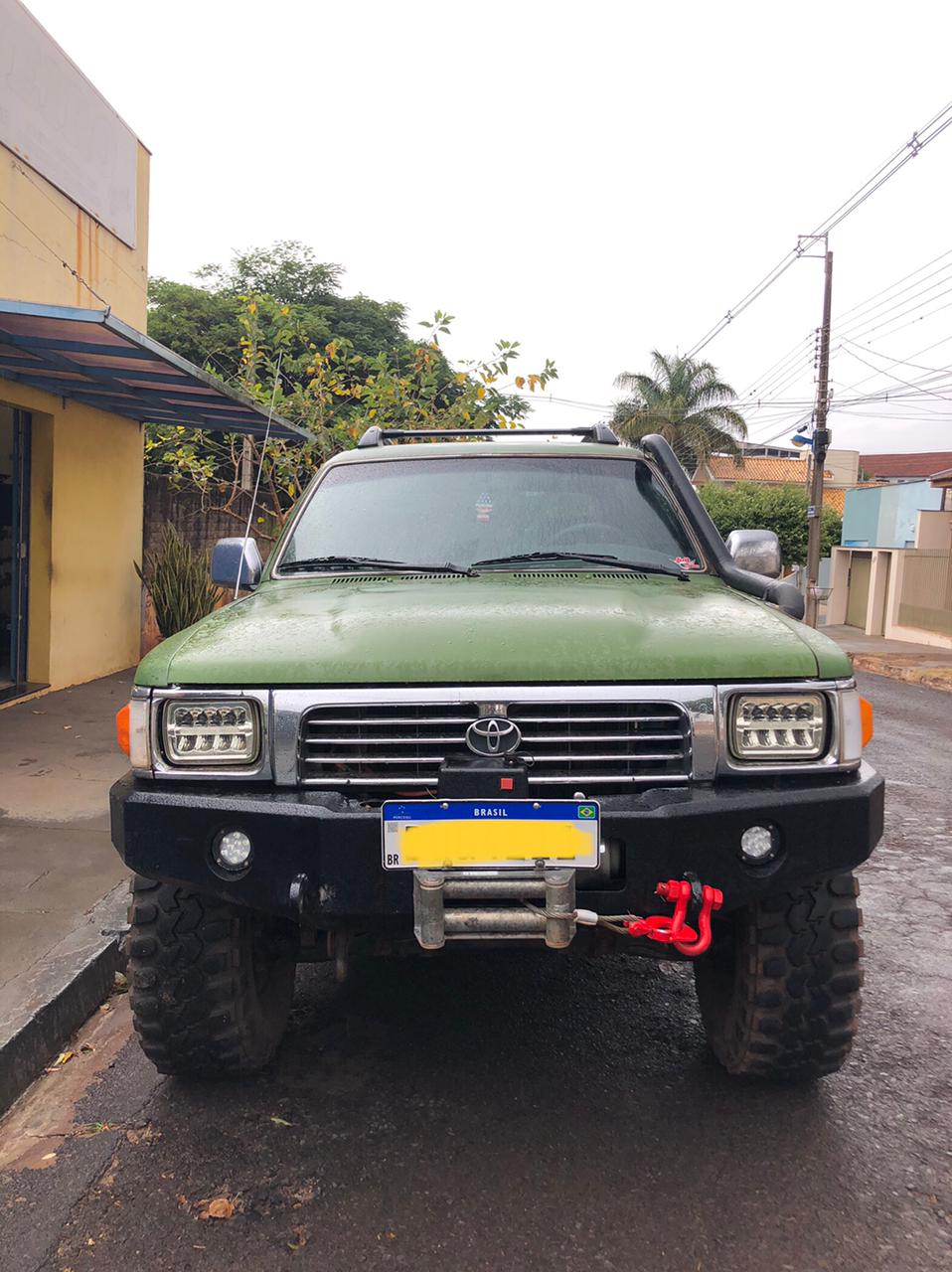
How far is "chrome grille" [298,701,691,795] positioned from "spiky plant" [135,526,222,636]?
28.3 ft

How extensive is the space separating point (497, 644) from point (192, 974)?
118cm

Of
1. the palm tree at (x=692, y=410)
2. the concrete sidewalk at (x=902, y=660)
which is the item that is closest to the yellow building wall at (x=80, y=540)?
the concrete sidewalk at (x=902, y=660)

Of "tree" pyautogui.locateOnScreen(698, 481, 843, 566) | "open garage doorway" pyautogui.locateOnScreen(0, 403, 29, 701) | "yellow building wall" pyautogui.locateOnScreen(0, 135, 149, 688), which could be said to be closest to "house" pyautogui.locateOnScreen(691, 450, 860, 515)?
"tree" pyautogui.locateOnScreen(698, 481, 843, 566)

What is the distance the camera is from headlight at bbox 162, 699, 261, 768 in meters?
2.55

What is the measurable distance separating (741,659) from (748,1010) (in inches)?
37.3

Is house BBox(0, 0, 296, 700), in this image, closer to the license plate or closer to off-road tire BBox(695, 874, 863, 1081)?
the license plate

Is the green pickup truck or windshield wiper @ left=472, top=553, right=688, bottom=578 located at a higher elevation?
windshield wiper @ left=472, top=553, right=688, bottom=578

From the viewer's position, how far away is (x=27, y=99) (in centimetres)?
802

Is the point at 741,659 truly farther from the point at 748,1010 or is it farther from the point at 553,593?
the point at 748,1010

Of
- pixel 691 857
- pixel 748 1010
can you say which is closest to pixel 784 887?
pixel 691 857

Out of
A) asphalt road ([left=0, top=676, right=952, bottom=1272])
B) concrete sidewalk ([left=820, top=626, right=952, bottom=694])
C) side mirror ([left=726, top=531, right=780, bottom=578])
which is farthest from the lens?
concrete sidewalk ([left=820, top=626, right=952, bottom=694])

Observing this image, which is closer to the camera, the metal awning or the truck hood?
the truck hood

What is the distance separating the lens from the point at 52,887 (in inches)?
172

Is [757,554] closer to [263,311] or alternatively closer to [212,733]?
[212,733]
